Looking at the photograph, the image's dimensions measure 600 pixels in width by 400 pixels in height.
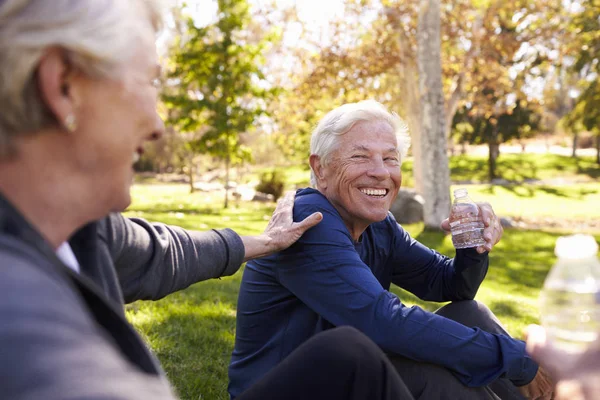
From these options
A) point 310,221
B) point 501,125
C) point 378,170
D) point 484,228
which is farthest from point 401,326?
point 501,125

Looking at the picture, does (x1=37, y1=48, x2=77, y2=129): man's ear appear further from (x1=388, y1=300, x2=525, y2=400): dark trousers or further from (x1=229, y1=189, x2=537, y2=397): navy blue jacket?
(x1=388, y1=300, x2=525, y2=400): dark trousers

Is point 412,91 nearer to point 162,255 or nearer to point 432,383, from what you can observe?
point 432,383

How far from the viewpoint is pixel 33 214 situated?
1067 millimetres

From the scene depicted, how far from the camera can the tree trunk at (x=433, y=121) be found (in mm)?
11406

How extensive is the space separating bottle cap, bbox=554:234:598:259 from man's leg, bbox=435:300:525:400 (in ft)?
4.05

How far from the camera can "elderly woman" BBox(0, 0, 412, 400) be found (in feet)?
2.56

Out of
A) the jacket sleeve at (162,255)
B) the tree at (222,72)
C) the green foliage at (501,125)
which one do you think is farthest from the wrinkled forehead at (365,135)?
the green foliage at (501,125)

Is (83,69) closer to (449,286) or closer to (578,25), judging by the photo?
(449,286)

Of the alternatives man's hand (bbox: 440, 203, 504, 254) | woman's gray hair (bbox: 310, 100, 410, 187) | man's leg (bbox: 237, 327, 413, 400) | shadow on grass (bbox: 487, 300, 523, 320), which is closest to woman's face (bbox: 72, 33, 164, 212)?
man's leg (bbox: 237, 327, 413, 400)

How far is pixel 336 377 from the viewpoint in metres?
1.59

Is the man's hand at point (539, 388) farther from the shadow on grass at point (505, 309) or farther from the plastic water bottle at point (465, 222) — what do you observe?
the shadow on grass at point (505, 309)

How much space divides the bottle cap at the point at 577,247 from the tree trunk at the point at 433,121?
402 inches

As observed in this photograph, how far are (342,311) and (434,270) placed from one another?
38.6 inches

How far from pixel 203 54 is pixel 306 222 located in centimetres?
1435
